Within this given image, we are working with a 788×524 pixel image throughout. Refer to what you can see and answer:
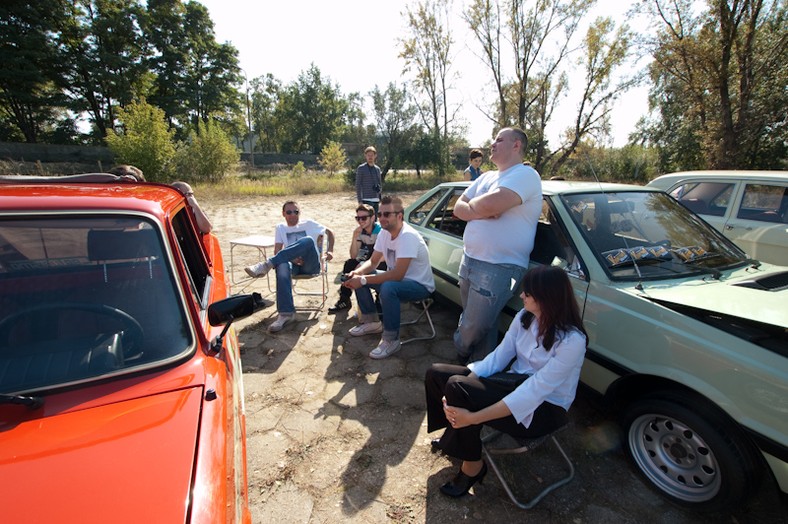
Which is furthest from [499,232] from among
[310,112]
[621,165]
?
[310,112]

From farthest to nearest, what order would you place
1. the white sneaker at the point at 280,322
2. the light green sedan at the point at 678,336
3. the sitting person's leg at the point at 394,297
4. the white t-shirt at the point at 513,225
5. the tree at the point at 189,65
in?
the tree at the point at 189,65 → the white sneaker at the point at 280,322 → the sitting person's leg at the point at 394,297 → the white t-shirt at the point at 513,225 → the light green sedan at the point at 678,336

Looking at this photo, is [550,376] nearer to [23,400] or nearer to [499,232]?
[499,232]

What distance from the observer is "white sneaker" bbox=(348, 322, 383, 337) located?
3957 millimetres

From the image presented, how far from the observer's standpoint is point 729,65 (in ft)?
34.2

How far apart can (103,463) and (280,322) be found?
121 inches

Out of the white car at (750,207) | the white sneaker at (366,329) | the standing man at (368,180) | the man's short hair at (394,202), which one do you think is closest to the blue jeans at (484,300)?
the man's short hair at (394,202)

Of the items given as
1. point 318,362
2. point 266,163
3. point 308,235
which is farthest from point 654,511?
point 266,163

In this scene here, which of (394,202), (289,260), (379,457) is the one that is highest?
(394,202)

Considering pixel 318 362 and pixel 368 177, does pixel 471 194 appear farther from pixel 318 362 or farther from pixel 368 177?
pixel 368 177

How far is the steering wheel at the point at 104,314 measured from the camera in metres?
1.41

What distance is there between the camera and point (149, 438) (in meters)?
1.18

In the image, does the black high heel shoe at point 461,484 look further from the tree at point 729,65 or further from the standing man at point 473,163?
the tree at point 729,65

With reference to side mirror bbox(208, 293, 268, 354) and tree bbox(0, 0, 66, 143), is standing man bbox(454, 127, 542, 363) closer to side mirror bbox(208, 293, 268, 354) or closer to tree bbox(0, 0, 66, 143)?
side mirror bbox(208, 293, 268, 354)

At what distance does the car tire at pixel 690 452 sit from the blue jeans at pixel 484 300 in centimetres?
100
